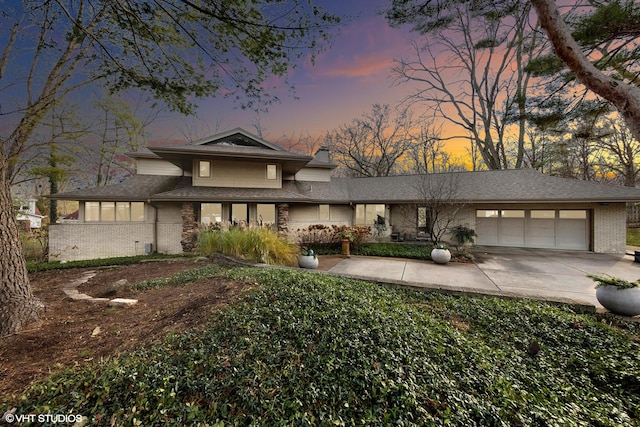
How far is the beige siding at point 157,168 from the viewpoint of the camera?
13219mm

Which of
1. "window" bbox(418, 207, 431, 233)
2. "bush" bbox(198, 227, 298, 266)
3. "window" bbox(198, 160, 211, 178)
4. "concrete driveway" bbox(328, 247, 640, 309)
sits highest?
"window" bbox(198, 160, 211, 178)

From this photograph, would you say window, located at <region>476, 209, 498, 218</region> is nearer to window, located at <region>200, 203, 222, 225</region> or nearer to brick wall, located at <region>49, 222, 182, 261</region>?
window, located at <region>200, 203, 222, 225</region>

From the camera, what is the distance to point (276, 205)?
41.6ft

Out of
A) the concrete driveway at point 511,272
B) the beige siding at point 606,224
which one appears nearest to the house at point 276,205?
the beige siding at point 606,224

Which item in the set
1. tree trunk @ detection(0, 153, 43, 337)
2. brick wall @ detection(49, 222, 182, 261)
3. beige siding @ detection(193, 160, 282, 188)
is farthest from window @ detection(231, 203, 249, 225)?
tree trunk @ detection(0, 153, 43, 337)

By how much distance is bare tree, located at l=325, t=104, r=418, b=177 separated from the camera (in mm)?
22562

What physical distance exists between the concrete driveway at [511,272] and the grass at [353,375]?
5.62 feet

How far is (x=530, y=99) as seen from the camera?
6586 millimetres

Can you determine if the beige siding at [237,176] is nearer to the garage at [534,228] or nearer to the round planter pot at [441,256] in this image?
the round planter pot at [441,256]

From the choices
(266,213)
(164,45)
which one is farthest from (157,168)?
(164,45)

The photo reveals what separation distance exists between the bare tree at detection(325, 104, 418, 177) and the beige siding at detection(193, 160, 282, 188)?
1251 centimetres

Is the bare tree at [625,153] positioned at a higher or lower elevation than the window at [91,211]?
higher

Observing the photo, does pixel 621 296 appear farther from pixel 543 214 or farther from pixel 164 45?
pixel 543 214

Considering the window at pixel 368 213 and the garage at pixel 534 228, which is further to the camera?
the window at pixel 368 213
